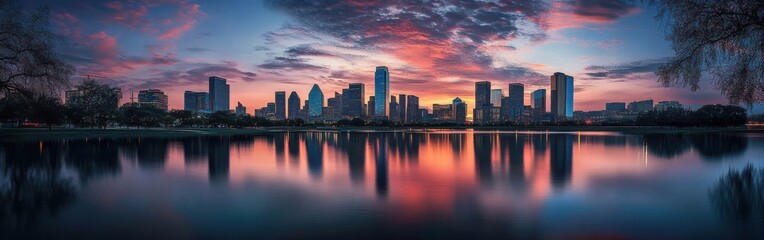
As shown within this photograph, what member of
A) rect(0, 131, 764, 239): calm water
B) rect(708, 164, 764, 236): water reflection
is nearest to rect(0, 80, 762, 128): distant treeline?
rect(0, 131, 764, 239): calm water

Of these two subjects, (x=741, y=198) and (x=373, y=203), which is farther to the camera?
(x=741, y=198)

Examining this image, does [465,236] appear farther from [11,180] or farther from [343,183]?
[11,180]

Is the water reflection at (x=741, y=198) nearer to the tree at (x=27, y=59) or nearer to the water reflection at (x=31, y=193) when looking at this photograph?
the water reflection at (x=31, y=193)

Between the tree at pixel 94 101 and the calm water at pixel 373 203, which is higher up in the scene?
the tree at pixel 94 101

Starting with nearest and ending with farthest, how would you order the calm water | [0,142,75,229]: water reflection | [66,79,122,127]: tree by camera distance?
the calm water < [0,142,75,229]: water reflection < [66,79,122,127]: tree

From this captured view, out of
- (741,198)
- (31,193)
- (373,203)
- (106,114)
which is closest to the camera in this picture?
(373,203)

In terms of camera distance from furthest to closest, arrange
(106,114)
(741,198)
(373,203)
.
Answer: (106,114)
(741,198)
(373,203)

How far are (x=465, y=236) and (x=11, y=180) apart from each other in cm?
1972

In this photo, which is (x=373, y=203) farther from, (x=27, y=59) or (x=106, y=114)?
(x=106, y=114)

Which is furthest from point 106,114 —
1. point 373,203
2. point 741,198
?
point 741,198

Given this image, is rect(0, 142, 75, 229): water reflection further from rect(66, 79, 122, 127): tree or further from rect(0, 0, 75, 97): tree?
rect(66, 79, 122, 127): tree

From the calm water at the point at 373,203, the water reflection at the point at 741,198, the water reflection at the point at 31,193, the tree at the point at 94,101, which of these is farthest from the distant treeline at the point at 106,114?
the water reflection at the point at 741,198

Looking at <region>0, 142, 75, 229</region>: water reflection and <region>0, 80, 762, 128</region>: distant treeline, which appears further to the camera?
<region>0, 80, 762, 128</region>: distant treeline

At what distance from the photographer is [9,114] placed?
82.4 metres
